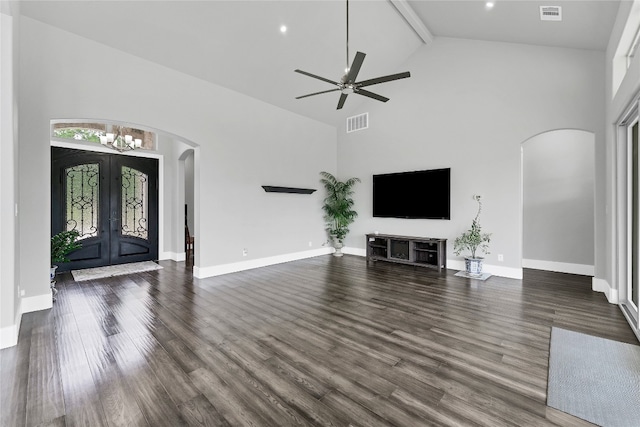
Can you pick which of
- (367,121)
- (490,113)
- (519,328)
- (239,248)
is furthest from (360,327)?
(367,121)

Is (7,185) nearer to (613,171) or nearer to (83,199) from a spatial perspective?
(83,199)

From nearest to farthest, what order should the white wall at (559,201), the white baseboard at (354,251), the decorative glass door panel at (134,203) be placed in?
the white wall at (559,201), the decorative glass door panel at (134,203), the white baseboard at (354,251)

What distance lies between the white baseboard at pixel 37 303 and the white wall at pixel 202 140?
0.08 meters

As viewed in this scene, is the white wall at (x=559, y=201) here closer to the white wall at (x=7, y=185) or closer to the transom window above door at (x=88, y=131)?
the white wall at (x=7, y=185)

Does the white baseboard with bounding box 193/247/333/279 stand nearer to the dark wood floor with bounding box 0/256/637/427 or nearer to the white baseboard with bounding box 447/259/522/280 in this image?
the dark wood floor with bounding box 0/256/637/427

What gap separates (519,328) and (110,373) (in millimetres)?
3842

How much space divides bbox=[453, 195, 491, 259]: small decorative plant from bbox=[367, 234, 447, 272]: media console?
1.06ft

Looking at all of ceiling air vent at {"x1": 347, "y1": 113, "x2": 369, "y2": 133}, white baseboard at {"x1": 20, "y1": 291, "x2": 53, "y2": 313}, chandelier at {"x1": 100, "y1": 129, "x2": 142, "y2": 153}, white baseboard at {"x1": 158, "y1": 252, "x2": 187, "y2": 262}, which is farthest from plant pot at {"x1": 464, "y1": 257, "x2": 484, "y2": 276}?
chandelier at {"x1": 100, "y1": 129, "x2": 142, "y2": 153}

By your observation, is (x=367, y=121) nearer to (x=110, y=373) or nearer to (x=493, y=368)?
(x=493, y=368)

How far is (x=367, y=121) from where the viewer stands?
724cm

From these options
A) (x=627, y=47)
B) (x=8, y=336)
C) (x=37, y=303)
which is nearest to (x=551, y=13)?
(x=627, y=47)

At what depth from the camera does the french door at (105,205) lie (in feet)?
17.6

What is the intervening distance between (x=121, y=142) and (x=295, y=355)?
19.5 feet

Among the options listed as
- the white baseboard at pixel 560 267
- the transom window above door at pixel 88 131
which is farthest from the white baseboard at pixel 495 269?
the transom window above door at pixel 88 131
